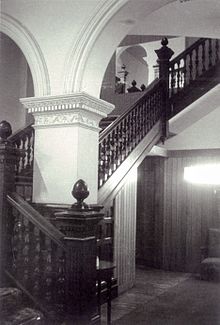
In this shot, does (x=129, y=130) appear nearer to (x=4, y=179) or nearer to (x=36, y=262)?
(x=4, y=179)

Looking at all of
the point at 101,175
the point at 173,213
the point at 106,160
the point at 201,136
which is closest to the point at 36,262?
the point at 101,175

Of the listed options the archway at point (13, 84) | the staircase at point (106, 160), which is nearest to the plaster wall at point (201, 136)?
the staircase at point (106, 160)

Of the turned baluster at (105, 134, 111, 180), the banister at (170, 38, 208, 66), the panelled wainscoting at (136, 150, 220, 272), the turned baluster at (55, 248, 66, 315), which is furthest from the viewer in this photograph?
the panelled wainscoting at (136, 150, 220, 272)

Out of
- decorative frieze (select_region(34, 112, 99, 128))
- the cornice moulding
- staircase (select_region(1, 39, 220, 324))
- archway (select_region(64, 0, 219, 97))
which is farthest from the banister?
decorative frieze (select_region(34, 112, 99, 128))

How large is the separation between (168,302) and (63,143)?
3388 mm

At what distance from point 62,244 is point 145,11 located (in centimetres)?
254

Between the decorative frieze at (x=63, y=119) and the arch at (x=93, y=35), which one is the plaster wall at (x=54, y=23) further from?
the decorative frieze at (x=63, y=119)

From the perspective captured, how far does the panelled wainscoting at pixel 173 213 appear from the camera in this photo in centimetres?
830

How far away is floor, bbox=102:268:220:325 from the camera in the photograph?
524 cm

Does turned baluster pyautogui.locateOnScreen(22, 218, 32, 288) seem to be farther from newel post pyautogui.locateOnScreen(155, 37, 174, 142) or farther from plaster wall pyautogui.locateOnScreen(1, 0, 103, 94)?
newel post pyautogui.locateOnScreen(155, 37, 174, 142)

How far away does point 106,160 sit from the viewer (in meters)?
5.26

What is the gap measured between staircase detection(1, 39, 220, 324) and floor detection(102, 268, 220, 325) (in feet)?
5.76

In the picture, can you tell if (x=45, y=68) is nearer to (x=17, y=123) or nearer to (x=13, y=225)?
(x=13, y=225)

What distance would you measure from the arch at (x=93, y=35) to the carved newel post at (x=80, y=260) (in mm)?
1246
